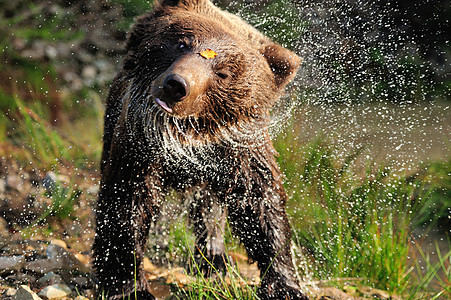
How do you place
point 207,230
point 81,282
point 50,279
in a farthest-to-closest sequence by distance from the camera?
1. point 207,230
2. point 81,282
3. point 50,279

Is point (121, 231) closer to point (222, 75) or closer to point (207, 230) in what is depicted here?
point (207, 230)

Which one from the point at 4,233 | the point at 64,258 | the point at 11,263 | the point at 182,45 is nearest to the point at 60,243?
the point at 64,258

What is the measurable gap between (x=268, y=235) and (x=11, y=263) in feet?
6.35

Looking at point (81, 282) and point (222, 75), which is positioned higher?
point (222, 75)

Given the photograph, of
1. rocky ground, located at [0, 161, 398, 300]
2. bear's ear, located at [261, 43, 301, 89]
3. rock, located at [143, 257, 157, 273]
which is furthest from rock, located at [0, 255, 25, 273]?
bear's ear, located at [261, 43, 301, 89]

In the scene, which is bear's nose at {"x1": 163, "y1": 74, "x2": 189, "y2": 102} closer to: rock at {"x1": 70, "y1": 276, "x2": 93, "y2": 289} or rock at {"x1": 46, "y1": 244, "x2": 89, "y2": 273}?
rock at {"x1": 70, "y1": 276, "x2": 93, "y2": 289}

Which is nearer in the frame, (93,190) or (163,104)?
(163,104)

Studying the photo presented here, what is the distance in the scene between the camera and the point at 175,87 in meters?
2.35

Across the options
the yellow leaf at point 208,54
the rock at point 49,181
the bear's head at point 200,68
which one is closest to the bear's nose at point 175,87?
the bear's head at point 200,68

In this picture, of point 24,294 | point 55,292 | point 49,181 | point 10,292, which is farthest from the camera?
point 49,181

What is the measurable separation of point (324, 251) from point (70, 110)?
4482 mm

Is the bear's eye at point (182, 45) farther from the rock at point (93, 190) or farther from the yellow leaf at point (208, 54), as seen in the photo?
the rock at point (93, 190)

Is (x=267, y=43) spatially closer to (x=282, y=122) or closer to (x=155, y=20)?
(x=155, y=20)

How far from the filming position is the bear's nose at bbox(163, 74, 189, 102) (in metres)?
2.32
